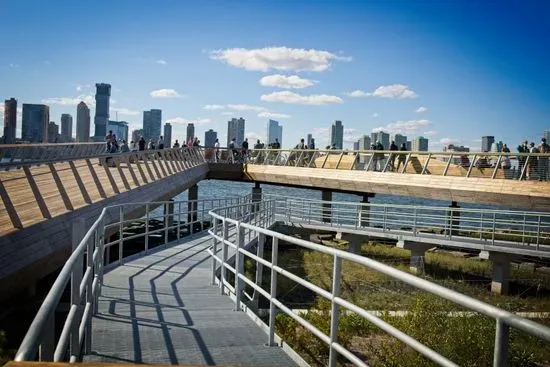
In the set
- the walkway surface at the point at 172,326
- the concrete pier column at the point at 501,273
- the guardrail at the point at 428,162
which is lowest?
the concrete pier column at the point at 501,273

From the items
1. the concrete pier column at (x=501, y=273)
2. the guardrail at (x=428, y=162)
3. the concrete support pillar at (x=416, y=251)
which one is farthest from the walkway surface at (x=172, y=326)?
the guardrail at (x=428, y=162)

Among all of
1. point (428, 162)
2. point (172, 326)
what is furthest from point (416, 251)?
point (172, 326)

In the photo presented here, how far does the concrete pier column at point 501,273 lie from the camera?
19672 mm

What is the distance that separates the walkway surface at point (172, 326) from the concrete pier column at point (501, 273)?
1445cm

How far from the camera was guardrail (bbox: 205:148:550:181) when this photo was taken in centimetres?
2012

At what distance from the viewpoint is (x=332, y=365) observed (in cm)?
399

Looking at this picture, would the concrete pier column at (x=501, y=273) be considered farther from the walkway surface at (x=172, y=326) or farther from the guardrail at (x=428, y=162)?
the walkway surface at (x=172, y=326)

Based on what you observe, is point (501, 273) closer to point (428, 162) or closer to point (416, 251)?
point (416, 251)

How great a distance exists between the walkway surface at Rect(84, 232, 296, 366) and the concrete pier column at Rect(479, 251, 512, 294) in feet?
47.4

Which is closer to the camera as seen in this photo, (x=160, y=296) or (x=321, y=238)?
(x=160, y=296)

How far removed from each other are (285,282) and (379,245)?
38.2 ft

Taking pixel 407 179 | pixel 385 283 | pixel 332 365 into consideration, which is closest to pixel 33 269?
pixel 332 365

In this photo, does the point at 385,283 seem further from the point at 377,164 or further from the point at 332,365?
the point at 332,365

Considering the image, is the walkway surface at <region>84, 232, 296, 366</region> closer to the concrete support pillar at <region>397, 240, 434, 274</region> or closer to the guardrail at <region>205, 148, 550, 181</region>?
the concrete support pillar at <region>397, 240, 434, 274</region>
